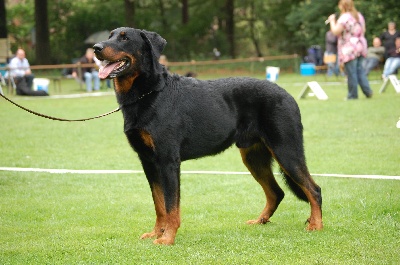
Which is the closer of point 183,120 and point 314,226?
point 183,120

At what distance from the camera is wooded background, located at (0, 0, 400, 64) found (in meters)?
46.8

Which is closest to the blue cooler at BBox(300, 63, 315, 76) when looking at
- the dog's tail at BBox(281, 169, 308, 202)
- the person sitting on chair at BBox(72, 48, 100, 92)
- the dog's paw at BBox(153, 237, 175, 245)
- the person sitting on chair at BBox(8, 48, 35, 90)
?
the person sitting on chair at BBox(72, 48, 100, 92)

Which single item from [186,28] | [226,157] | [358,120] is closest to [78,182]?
[226,157]

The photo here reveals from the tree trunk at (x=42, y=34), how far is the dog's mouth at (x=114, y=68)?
3731 cm

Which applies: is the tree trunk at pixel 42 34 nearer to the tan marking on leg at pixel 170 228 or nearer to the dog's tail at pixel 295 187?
the dog's tail at pixel 295 187

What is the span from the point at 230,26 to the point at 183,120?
148 feet

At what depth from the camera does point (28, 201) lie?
8.48 m

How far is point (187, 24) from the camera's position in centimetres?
4956

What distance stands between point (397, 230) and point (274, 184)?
1.32 meters

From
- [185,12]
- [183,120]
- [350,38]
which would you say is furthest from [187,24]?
[183,120]

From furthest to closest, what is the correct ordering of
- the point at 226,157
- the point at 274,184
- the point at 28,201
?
1. the point at 226,157
2. the point at 28,201
3. the point at 274,184

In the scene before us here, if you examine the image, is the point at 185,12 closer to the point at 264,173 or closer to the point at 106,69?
the point at 264,173

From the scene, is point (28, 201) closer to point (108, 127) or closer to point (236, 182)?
point (236, 182)

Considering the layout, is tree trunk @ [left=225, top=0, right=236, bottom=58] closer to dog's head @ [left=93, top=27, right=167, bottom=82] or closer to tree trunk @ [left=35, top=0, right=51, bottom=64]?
tree trunk @ [left=35, top=0, right=51, bottom=64]
